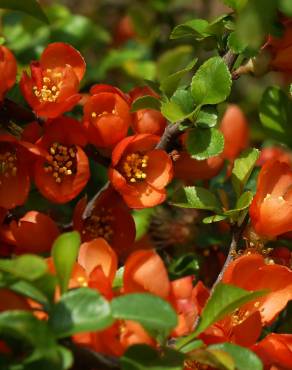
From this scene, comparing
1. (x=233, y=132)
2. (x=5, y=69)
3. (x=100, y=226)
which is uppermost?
(x=5, y=69)

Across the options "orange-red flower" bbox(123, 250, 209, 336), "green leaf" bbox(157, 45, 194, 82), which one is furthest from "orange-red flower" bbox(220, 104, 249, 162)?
"orange-red flower" bbox(123, 250, 209, 336)

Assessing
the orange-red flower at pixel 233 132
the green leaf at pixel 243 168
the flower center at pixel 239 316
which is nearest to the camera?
the flower center at pixel 239 316

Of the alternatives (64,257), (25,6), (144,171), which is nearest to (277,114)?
(144,171)

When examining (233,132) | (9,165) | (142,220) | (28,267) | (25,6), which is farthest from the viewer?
(233,132)

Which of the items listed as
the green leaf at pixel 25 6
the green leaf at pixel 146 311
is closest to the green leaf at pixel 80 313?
the green leaf at pixel 146 311

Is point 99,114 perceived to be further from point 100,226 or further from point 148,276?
point 148,276

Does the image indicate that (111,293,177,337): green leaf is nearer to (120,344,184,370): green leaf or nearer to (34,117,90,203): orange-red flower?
(120,344,184,370): green leaf

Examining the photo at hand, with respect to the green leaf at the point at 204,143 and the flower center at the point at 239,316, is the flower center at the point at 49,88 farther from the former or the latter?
the flower center at the point at 239,316

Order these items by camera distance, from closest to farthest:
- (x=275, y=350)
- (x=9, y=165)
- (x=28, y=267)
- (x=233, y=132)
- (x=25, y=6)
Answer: (x=28, y=267) < (x=275, y=350) < (x=9, y=165) < (x=25, y=6) < (x=233, y=132)
